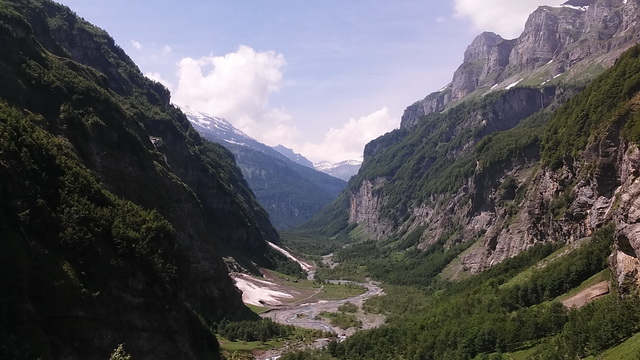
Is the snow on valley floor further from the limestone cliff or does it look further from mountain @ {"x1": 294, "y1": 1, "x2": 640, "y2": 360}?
the limestone cliff

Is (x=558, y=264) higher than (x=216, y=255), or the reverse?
(x=216, y=255)

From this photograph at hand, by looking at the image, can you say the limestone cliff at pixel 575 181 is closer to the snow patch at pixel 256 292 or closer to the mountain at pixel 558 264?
the mountain at pixel 558 264

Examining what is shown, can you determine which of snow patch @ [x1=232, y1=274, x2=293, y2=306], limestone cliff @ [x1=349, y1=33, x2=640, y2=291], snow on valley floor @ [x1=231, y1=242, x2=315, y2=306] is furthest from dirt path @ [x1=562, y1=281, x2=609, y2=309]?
snow patch @ [x1=232, y1=274, x2=293, y2=306]

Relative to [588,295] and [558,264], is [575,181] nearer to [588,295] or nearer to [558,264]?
[558,264]

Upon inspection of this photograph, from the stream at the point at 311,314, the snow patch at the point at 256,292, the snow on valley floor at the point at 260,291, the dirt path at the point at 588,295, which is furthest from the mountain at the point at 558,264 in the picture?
the snow patch at the point at 256,292

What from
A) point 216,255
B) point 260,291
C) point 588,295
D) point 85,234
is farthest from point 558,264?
point 260,291

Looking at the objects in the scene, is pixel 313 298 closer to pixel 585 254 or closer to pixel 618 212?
pixel 585 254
